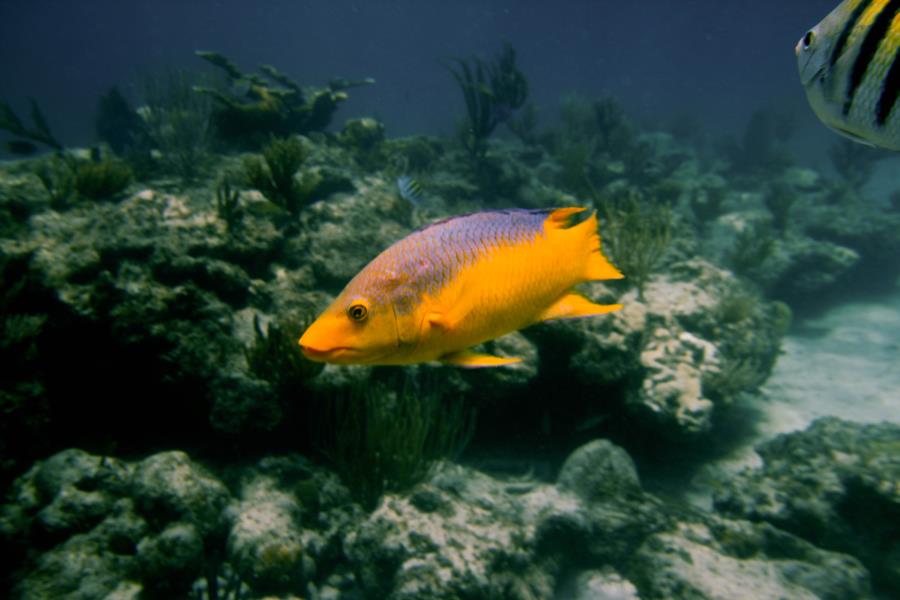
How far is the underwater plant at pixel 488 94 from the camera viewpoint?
10.8 meters

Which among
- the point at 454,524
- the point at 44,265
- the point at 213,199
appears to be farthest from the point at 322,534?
the point at 213,199

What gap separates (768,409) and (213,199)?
7.73m

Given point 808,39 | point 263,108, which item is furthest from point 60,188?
point 808,39

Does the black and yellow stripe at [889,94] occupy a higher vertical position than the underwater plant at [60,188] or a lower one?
lower

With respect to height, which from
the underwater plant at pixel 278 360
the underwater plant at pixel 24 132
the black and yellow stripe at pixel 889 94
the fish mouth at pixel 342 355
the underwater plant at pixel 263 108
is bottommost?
the underwater plant at pixel 278 360

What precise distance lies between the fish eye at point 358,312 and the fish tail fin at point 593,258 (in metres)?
0.95

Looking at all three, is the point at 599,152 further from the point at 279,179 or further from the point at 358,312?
the point at 358,312

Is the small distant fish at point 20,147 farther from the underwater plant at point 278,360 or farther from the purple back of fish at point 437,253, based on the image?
the purple back of fish at point 437,253

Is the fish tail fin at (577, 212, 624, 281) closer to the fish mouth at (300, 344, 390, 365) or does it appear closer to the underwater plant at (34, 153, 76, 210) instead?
the fish mouth at (300, 344, 390, 365)

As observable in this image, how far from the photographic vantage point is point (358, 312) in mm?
1480

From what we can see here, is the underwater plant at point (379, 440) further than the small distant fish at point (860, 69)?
Yes

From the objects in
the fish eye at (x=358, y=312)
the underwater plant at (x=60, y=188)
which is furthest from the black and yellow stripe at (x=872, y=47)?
the underwater plant at (x=60, y=188)

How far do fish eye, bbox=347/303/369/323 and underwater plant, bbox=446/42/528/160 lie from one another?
9647mm

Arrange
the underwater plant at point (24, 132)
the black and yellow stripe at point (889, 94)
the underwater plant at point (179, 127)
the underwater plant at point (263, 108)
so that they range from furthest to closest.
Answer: the underwater plant at point (263, 108)
the underwater plant at point (179, 127)
the underwater plant at point (24, 132)
the black and yellow stripe at point (889, 94)
